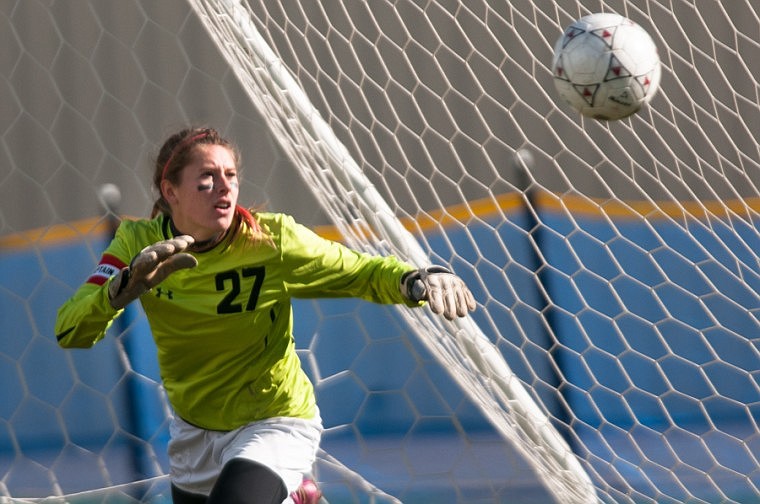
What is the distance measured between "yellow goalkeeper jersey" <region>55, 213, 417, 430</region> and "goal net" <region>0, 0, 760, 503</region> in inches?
72.4

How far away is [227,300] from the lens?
2807 mm

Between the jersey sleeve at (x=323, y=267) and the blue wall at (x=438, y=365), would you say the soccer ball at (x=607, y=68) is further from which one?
the blue wall at (x=438, y=365)

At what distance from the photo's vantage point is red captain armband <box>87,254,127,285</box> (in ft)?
8.88

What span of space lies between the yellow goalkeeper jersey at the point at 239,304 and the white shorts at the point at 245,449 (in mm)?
32

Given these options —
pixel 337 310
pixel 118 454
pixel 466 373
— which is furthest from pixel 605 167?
pixel 118 454

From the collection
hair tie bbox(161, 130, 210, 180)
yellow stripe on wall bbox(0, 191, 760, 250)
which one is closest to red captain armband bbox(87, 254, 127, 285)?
hair tie bbox(161, 130, 210, 180)

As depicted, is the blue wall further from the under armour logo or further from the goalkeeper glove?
the goalkeeper glove

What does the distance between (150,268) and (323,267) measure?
59 cm

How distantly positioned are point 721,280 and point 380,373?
1687mm

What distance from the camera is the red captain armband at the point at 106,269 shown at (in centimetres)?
271

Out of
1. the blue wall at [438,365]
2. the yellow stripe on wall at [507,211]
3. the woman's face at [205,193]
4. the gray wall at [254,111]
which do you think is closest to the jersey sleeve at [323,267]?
the woman's face at [205,193]

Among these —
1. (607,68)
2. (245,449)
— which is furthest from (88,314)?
(607,68)

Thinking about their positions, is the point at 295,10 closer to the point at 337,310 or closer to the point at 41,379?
the point at 337,310

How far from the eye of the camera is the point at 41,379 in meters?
5.30
